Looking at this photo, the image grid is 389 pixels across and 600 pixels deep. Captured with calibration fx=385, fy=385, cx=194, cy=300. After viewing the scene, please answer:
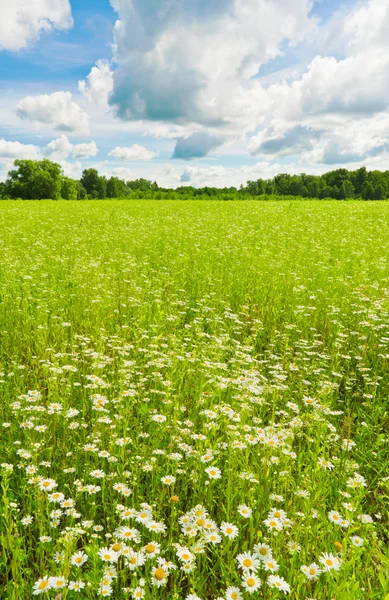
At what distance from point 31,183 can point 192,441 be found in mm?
88926

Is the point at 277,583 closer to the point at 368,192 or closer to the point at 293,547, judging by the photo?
the point at 293,547


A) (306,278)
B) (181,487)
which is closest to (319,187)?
(306,278)

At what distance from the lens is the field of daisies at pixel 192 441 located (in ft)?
6.27

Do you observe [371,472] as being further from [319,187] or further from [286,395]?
[319,187]

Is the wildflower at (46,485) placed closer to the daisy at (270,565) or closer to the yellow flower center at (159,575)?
the yellow flower center at (159,575)

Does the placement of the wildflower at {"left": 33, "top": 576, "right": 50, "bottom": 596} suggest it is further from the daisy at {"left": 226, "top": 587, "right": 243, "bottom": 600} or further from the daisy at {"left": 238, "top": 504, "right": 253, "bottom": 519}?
the daisy at {"left": 238, "top": 504, "right": 253, "bottom": 519}

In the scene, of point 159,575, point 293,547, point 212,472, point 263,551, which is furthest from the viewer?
point 212,472

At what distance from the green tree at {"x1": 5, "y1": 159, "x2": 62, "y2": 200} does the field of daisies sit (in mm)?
81105

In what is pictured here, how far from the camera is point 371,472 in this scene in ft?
10.1

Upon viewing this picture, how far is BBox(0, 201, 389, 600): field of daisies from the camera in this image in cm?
191

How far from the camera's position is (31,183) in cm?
8088

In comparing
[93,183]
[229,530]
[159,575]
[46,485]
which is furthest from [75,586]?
[93,183]

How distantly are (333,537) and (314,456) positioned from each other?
0.40m

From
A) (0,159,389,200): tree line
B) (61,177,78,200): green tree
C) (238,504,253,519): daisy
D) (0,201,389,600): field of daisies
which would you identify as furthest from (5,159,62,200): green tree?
(238,504,253,519): daisy
